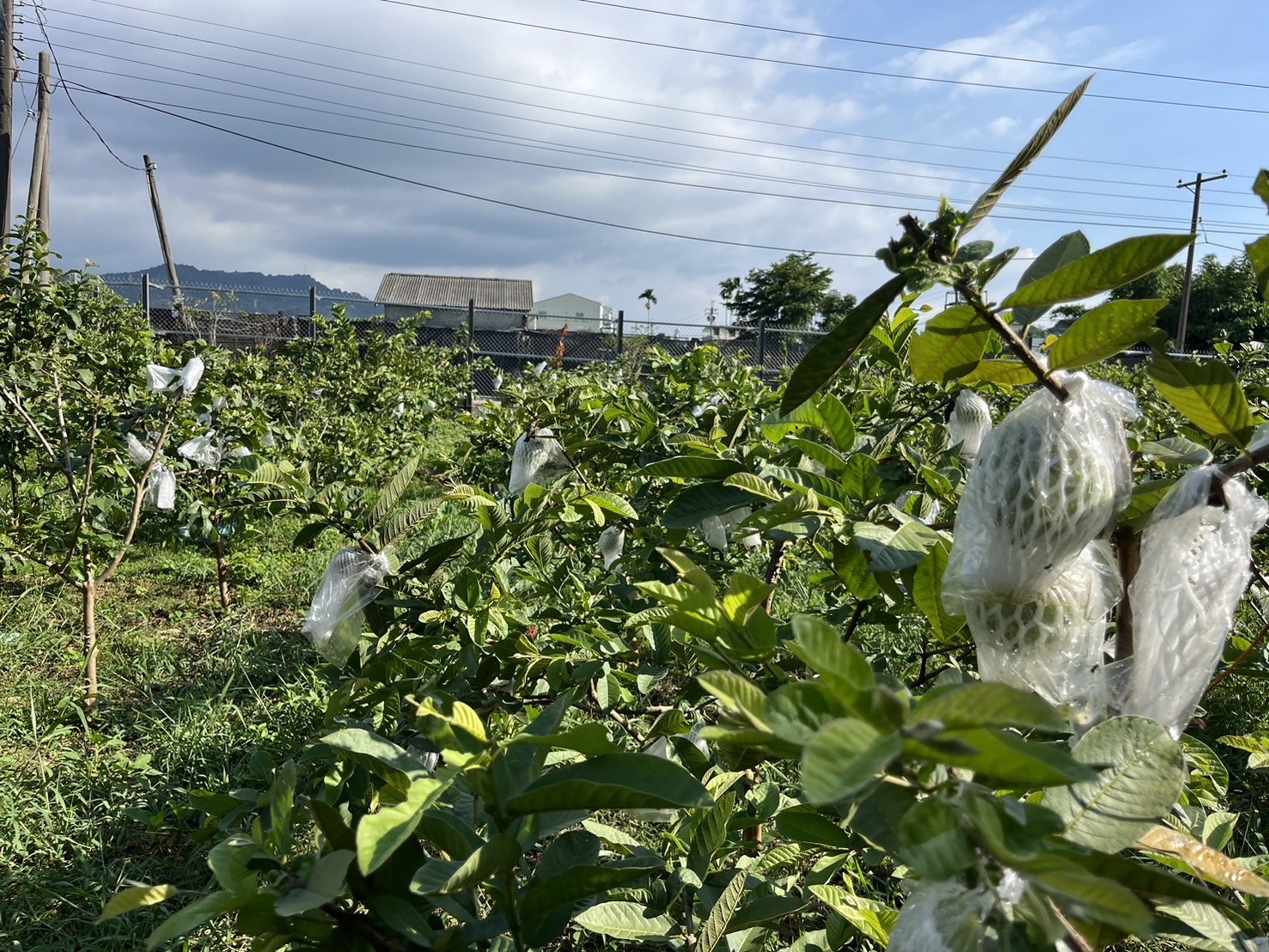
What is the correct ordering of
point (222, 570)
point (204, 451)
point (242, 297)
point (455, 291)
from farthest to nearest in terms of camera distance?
point (455, 291) < point (242, 297) < point (222, 570) < point (204, 451)

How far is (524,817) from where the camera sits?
0.63 m

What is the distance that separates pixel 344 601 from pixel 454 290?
3351 cm

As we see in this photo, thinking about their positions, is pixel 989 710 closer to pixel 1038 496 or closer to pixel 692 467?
pixel 1038 496

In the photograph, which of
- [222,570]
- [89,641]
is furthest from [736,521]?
[222,570]

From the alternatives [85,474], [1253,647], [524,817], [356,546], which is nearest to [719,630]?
[524,817]

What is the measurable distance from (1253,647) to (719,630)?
0.58 meters

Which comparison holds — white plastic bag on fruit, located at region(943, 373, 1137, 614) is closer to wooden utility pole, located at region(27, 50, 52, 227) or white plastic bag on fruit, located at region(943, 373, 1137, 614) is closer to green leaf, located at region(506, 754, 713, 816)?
green leaf, located at region(506, 754, 713, 816)

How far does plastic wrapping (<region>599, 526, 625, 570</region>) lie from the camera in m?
1.98

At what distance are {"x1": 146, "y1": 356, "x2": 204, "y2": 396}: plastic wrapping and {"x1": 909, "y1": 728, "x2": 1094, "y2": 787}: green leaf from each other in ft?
12.2

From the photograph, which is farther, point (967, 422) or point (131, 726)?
point (131, 726)

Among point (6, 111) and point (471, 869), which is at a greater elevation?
point (6, 111)

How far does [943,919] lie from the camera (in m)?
0.50

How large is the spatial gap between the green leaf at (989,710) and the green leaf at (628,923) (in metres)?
0.56

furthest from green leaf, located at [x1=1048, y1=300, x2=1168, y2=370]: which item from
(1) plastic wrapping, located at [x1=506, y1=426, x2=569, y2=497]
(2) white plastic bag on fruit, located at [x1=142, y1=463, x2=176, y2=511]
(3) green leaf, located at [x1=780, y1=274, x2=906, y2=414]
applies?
(2) white plastic bag on fruit, located at [x1=142, y1=463, x2=176, y2=511]
